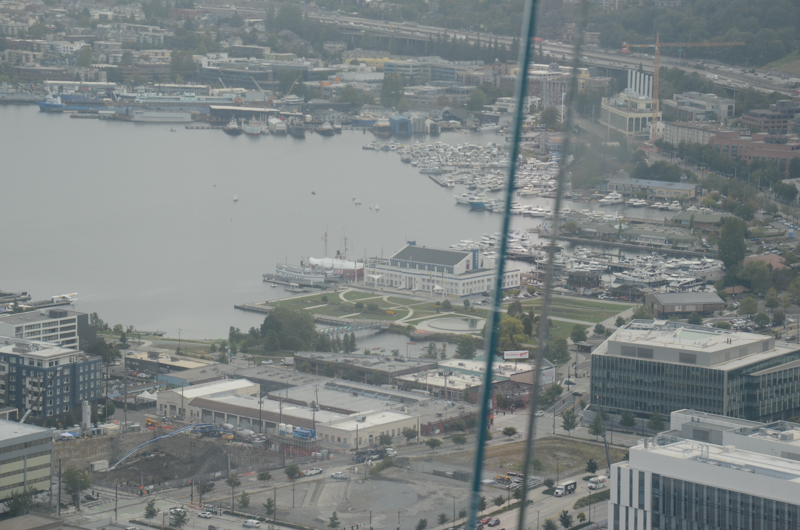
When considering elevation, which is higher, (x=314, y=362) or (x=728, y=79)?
(x=728, y=79)

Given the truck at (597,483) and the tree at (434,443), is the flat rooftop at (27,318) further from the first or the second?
the truck at (597,483)

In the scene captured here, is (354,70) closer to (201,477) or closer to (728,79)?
(728,79)

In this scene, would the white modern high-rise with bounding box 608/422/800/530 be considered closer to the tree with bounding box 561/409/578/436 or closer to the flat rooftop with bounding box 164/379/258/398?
the tree with bounding box 561/409/578/436

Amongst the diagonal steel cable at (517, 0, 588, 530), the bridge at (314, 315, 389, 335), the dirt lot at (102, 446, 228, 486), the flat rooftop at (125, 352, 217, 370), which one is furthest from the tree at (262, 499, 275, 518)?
the diagonal steel cable at (517, 0, 588, 530)

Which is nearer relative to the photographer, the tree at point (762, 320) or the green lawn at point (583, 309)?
the tree at point (762, 320)

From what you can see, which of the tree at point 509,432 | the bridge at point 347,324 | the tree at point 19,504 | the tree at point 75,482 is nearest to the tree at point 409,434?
the tree at point 509,432

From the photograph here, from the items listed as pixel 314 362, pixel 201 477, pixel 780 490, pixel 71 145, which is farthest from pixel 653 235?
pixel 71 145
